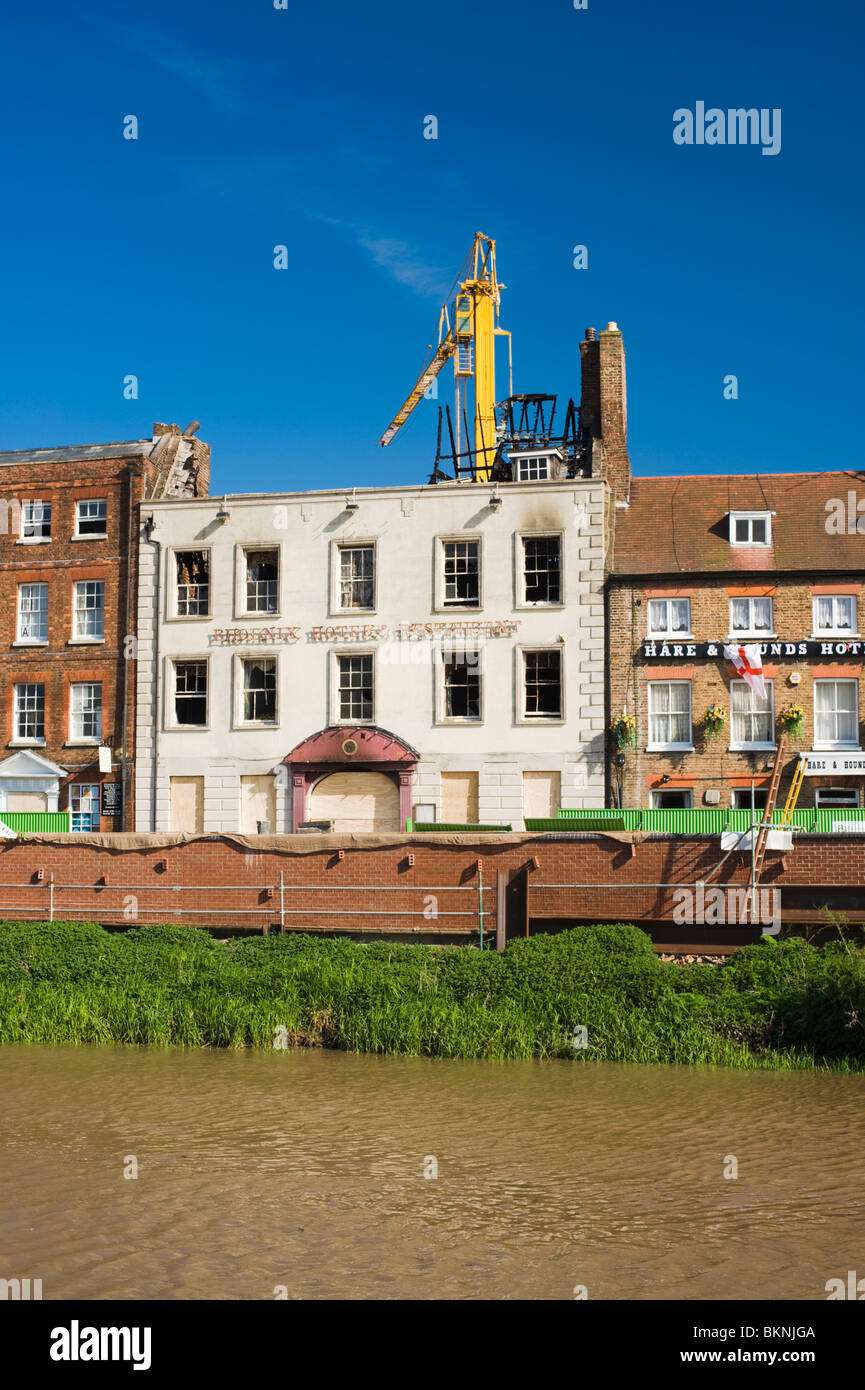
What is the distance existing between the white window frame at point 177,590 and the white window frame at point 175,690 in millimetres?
1034

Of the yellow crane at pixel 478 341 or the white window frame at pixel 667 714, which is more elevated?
the yellow crane at pixel 478 341

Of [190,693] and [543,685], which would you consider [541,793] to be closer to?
[543,685]

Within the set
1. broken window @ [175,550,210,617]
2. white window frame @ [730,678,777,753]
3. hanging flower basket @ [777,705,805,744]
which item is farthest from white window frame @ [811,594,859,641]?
broken window @ [175,550,210,617]

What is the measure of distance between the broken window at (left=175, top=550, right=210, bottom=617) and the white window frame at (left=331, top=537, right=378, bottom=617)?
3789 millimetres

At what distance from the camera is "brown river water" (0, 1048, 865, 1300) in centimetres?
869

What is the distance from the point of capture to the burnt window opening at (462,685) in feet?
110

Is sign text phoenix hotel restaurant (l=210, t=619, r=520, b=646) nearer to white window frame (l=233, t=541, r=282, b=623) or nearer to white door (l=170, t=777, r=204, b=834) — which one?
white window frame (l=233, t=541, r=282, b=623)

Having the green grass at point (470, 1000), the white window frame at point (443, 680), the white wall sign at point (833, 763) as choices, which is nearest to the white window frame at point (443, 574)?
Result: the white window frame at point (443, 680)

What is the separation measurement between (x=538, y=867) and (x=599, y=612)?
13.0 metres

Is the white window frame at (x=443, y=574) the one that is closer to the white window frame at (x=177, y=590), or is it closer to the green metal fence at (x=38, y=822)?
the white window frame at (x=177, y=590)

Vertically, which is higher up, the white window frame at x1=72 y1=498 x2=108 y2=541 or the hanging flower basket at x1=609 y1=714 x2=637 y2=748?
the white window frame at x1=72 y1=498 x2=108 y2=541

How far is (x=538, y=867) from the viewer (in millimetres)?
21281
